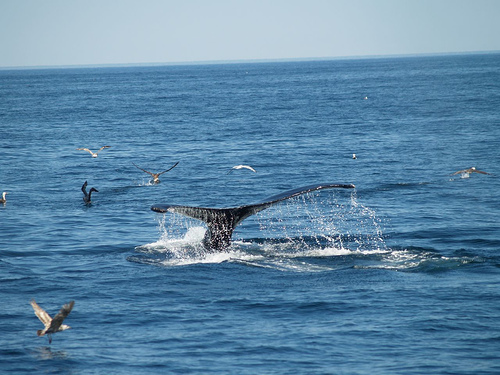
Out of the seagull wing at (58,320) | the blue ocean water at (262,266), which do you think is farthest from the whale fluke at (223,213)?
the seagull wing at (58,320)

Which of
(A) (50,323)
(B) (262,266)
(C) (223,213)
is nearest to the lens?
(A) (50,323)

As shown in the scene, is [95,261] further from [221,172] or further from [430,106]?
[430,106]

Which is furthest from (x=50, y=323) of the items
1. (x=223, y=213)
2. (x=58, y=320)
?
(x=223, y=213)

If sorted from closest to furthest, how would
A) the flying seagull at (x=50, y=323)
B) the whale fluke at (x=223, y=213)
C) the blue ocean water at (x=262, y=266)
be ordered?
the flying seagull at (x=50, y=323) → the blue ocean water at (x=262, y=266) → the whale fluke at (x=223, y=213)

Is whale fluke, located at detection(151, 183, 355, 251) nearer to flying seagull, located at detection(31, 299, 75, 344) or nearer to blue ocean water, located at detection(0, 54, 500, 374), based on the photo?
blue ocean water, located at detection(0, 54, 500, 374)

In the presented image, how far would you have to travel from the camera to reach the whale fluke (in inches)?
555

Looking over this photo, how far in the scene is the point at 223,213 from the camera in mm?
15492

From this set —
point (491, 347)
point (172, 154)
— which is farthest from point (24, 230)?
point (172, 154)

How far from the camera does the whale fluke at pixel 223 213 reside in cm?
1411

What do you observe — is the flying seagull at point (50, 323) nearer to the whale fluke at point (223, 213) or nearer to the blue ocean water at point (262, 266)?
the blue ocean water at point (262, 266)

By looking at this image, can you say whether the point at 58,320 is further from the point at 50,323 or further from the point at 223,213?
the point at 223,213

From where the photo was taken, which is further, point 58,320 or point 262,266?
point 262,266

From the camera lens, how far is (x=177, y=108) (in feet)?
272

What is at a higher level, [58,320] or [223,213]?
[223,213]
